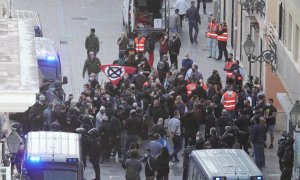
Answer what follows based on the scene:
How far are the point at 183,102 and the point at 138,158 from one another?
637 cm

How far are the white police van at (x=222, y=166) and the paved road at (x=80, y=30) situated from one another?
14.2 m

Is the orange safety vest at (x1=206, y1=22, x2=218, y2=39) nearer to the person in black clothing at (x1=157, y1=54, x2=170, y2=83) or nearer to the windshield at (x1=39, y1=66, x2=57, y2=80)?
the person in black clothing at (x1=157, y1=54, x2=170, y2=83)

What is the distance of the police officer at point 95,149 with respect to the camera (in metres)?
29.5

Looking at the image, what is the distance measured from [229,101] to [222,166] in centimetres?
1000

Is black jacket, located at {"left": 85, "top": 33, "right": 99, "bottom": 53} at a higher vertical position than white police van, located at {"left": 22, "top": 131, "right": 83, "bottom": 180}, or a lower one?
higher

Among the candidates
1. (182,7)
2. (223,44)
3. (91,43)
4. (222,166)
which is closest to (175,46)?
(223,44)

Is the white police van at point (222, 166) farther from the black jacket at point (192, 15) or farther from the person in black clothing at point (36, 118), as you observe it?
the black jacket at point (192, 15)

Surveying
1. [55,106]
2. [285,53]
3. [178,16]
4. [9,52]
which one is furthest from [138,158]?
[178,16]

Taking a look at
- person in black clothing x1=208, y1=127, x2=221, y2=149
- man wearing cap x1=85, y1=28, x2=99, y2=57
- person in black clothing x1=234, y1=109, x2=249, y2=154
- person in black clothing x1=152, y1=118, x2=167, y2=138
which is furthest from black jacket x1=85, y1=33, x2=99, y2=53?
person in black clothing x1=208, y1=127, x2=221, y2=149

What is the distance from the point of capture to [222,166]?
24453mm

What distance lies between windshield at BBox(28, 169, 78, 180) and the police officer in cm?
415

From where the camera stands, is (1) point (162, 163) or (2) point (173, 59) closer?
(1) point (162, 163)

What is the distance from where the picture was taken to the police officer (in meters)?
29.5

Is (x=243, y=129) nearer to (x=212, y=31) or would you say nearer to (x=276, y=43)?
(x=276, y=43)
